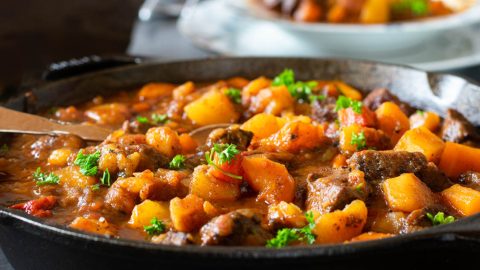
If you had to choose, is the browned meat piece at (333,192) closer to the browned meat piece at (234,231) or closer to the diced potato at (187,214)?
the browned meat piece at (234,231)

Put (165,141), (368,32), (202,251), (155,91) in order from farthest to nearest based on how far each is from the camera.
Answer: (368,32), (155,91), (165,141), (202,251)

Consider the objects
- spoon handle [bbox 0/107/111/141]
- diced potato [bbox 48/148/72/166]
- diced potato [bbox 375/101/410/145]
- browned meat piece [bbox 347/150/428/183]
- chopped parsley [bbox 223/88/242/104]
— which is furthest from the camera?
chopped parsley [bbox 223/88/242/104]

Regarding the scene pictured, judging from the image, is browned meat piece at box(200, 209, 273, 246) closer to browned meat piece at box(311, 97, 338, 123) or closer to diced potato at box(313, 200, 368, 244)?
diced potato at box(313, 200, 368, 244)

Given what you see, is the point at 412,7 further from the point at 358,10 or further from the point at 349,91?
the point at 349,91

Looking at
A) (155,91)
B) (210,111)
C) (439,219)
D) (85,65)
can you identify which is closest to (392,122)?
(210,111)

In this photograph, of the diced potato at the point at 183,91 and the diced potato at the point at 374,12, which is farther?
the diced potato at the point at 374,12

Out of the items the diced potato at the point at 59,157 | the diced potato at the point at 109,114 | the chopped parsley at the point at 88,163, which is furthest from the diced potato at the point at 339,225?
the diced potato at the point at 109,114

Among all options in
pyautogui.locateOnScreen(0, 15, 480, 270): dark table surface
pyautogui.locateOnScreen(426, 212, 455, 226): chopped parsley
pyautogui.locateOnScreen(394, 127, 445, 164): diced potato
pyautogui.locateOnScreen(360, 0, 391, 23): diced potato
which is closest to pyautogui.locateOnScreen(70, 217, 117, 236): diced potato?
pyautogui.locateOnScreen(426, 212, 455, 226): chopped parsley
